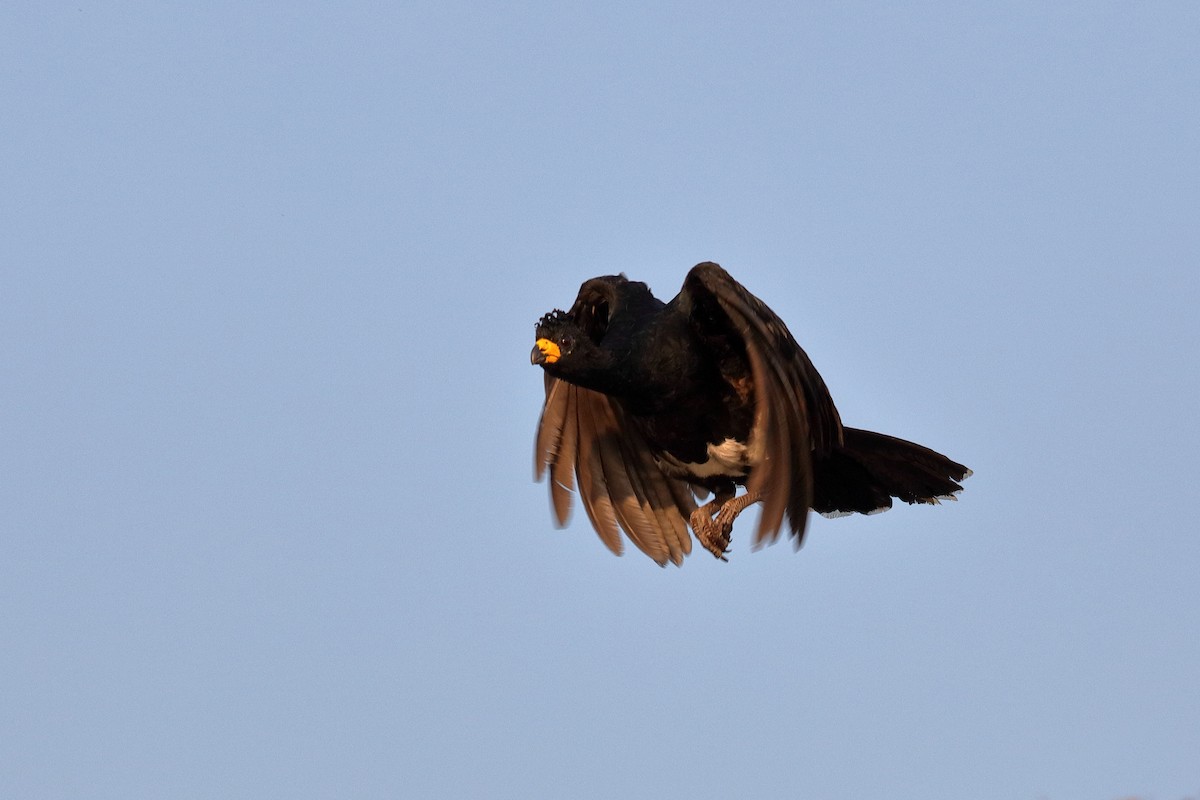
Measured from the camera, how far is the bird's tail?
40.9 ft

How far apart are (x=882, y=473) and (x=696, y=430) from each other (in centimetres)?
129

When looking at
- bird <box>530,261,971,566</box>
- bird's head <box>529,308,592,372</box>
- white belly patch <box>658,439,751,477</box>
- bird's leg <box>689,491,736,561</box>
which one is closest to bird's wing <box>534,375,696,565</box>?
bird <box>530,261,971,566</box>

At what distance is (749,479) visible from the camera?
40.3ft

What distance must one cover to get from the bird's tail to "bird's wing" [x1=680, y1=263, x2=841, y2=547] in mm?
1303

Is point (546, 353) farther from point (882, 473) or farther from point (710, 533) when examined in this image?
point (882, 473)

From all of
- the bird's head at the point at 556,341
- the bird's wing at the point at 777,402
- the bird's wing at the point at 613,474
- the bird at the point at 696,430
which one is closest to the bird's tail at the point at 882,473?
the bird at the point at 696,430

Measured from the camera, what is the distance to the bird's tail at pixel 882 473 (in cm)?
1245

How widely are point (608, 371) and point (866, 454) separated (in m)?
1.91

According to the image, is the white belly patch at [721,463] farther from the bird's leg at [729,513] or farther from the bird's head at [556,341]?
the bird's head at [556,341]

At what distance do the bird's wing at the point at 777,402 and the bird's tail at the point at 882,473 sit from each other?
4.27 feet

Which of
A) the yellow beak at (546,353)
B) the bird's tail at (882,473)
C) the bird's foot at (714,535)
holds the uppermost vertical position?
the yellow beak at (546,353)

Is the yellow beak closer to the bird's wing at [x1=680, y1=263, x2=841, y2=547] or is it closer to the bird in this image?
the bird

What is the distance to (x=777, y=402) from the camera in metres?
10.8

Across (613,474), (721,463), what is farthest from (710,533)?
(613,474)
